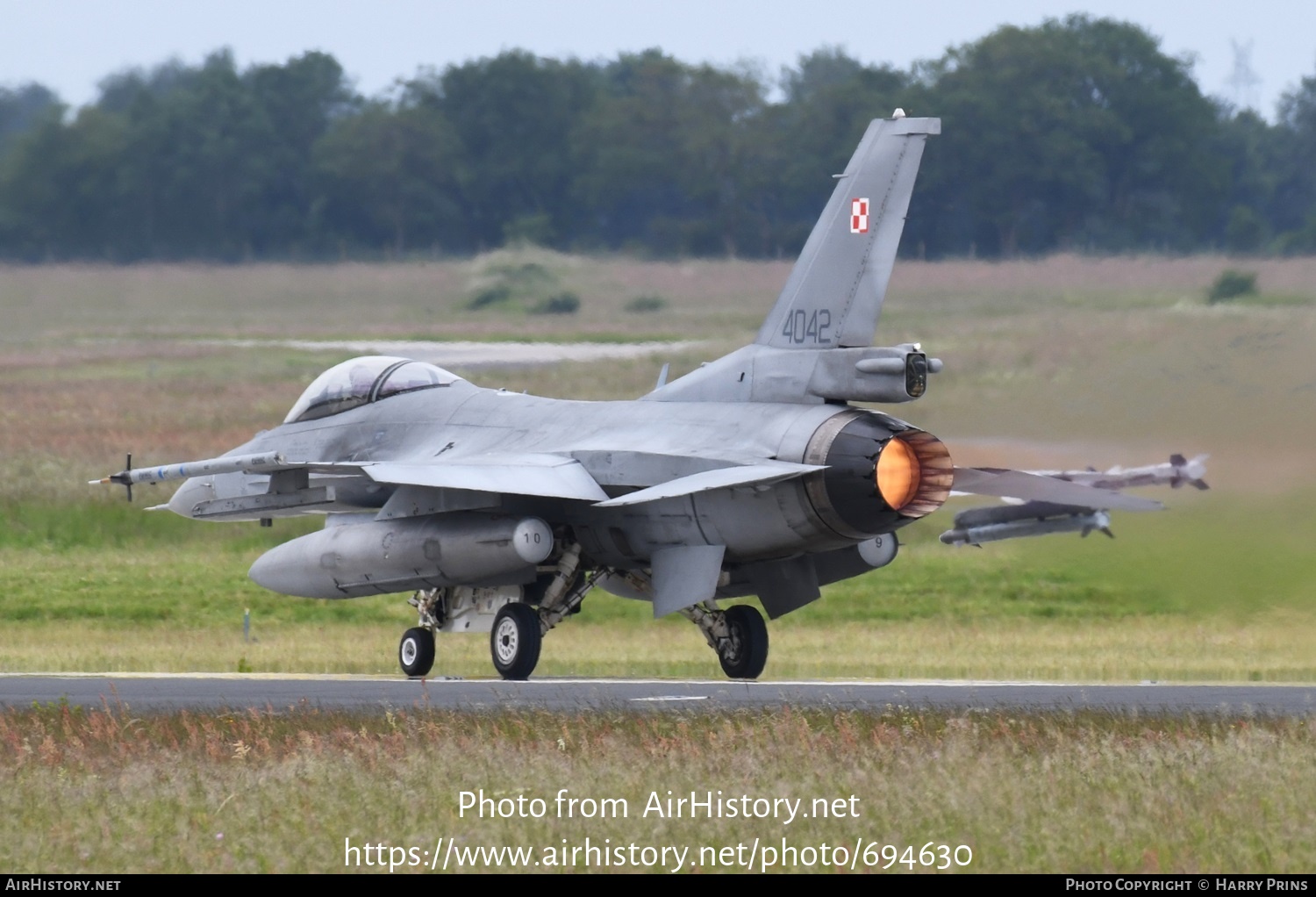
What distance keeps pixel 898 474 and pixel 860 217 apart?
227cm

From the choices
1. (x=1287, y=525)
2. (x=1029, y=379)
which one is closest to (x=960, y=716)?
(x=1287, y=525)

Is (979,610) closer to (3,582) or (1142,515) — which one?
(1142,515)

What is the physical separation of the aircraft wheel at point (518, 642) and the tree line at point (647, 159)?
58.8 feet

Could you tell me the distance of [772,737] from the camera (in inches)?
479

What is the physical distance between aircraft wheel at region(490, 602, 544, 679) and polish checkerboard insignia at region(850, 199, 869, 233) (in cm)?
462

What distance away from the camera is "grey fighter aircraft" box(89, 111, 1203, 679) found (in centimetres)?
1636

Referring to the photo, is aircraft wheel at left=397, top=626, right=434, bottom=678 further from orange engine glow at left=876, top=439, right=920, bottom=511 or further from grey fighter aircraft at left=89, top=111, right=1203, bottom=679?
orange engine glow at left=876, top=439, right=920, bottom=511

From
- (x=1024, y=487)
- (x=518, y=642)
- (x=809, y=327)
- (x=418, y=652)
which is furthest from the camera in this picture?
(x=418, y=652)

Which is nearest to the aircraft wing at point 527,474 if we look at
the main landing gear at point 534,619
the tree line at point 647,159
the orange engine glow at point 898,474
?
the orange engine glow at point 898,474

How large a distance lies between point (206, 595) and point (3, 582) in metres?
3.21

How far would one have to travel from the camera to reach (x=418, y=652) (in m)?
19.5

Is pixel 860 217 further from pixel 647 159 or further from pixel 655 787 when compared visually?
pixel 647 159

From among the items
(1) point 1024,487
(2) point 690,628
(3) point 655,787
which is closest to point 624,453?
(1) point 1024,487

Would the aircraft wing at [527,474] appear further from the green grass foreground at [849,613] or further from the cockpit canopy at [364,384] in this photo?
the green grass foreground at [849,613]
